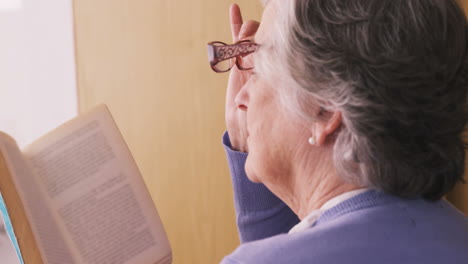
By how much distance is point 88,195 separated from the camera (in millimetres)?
991

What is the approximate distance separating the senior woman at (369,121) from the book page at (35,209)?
33 cm

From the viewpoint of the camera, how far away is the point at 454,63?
728 millimetres

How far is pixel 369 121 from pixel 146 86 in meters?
1.11

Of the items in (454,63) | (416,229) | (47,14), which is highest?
(47,14)

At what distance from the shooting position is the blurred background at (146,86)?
1.69 meters

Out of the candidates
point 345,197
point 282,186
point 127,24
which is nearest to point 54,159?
point 282,186

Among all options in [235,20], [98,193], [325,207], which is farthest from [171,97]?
[325,207]

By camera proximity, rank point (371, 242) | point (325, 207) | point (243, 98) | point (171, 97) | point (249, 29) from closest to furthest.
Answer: point (371, 242)
point (325, 207)
point (243, 98)
point (249, 29)
point (171, 97)

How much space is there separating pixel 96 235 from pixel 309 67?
1.53 ft

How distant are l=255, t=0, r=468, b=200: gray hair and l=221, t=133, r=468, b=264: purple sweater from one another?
0.03m

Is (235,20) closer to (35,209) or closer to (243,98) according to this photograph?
(243,98)

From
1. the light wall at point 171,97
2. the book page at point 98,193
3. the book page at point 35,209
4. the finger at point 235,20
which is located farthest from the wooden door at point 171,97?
the book page at point 35,209

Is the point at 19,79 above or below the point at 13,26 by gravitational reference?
below

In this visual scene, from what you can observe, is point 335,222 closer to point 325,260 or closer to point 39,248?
point 325,260
